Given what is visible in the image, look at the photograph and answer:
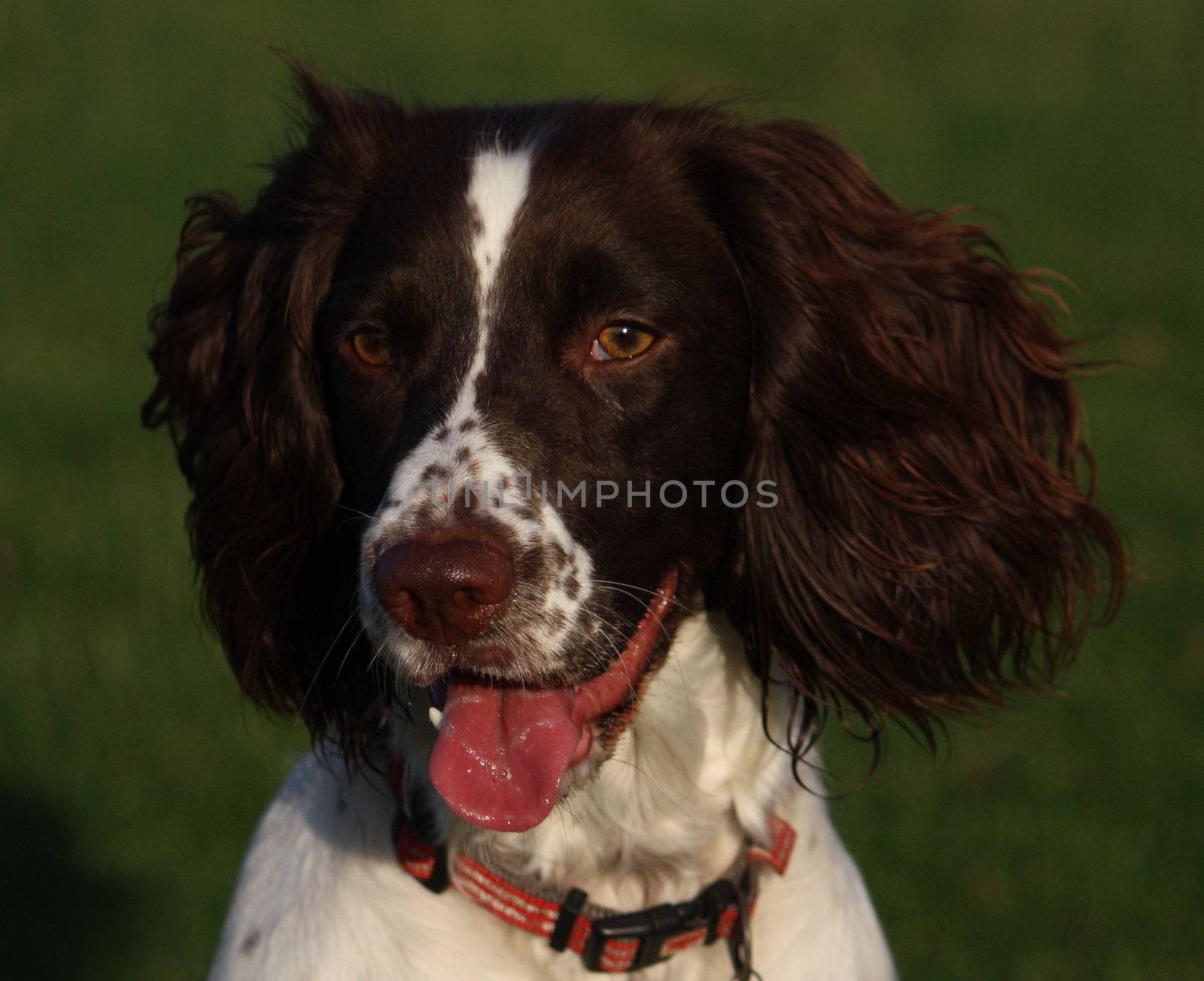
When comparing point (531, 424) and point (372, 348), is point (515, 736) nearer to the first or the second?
point (531, 424)

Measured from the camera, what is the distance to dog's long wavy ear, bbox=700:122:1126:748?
3.01 meters

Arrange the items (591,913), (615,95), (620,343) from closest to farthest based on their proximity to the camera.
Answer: (620,343) → (591,913) → (615,95)

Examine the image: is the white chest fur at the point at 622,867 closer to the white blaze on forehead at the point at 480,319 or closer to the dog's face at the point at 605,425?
the dog's face at the point at 605,425

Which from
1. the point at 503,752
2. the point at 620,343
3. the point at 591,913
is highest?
the point at 620,343

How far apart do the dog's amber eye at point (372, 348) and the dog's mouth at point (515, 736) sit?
0.54 m

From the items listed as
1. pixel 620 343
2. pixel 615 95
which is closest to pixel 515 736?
pixel 620 343

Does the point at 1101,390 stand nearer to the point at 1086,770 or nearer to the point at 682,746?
the point at 1086,770

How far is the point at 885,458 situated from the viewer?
305cm

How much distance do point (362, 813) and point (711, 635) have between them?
685mm

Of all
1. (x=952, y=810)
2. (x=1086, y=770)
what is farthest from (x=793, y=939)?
(x=1086, y=770)

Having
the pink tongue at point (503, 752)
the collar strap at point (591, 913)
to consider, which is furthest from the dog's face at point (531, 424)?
the collar strap at point (591, 913)

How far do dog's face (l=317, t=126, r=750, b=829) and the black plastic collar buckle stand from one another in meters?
0.32

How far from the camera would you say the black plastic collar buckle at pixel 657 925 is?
9.63ft

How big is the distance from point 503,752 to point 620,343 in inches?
26.7
